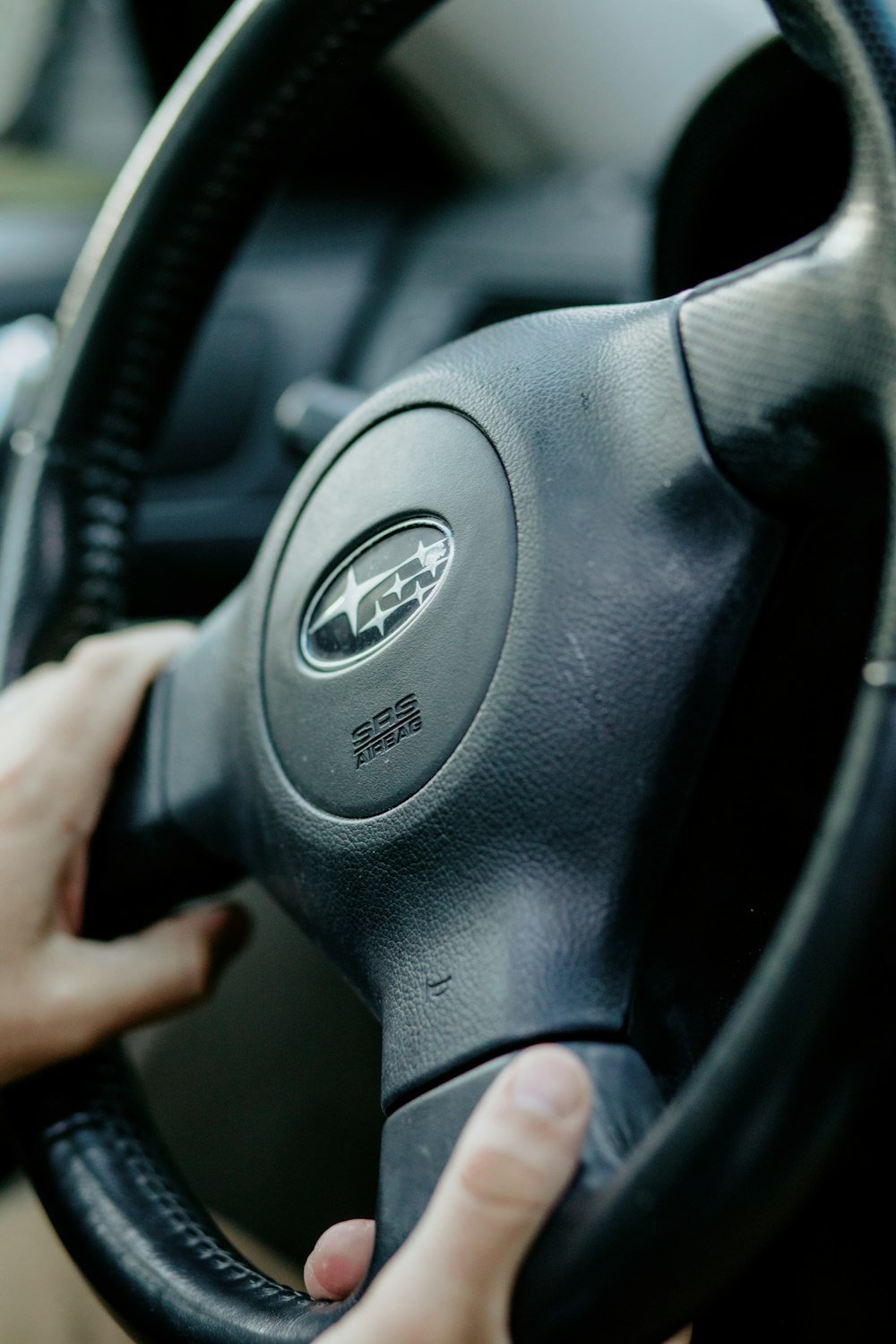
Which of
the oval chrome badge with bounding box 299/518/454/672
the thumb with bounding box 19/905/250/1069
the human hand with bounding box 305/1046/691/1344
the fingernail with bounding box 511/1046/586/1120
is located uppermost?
the oval chrome badge with bounding box 299/518/454/672

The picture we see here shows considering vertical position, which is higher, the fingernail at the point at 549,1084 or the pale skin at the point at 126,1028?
the fingernail at the point at 549,1084

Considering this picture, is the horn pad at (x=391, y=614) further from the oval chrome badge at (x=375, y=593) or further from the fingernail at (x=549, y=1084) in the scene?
the fingernail at (x=549, y=1084)

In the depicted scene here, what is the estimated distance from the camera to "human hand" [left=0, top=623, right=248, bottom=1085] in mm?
703

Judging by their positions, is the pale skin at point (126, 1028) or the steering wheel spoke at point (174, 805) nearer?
the pale skin at point (126, 1028)

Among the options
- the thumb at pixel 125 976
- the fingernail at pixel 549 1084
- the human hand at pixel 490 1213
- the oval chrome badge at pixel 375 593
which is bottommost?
the thumb at pixel 125 976

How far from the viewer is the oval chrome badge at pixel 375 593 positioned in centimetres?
62

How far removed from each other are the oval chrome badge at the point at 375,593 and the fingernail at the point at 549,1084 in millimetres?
245

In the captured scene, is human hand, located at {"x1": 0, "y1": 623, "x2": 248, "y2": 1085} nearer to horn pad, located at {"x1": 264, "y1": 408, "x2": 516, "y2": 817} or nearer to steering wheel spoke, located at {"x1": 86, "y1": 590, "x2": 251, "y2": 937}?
steering wheel spoke, located at {"x1": 86, "y1": 590, "x2": 251, "y2": 937}

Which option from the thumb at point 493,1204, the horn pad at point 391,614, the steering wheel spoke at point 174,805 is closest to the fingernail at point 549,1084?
the thumb at point 493,1204

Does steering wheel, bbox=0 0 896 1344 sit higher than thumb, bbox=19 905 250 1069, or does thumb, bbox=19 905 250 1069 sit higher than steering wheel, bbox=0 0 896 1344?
steering wheel, bbox=0 0 896 1344

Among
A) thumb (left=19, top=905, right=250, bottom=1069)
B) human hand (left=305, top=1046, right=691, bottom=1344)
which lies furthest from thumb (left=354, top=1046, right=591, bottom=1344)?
thumb (left=19, top=905, right=250, bottom=1069)

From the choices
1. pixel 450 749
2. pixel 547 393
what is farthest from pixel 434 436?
pixel 450 749

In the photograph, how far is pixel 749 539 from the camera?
0.54 metres

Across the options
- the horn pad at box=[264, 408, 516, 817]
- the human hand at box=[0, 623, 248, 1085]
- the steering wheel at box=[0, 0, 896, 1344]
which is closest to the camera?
the steering wheel at box=[0, 0, 896, 1344]
